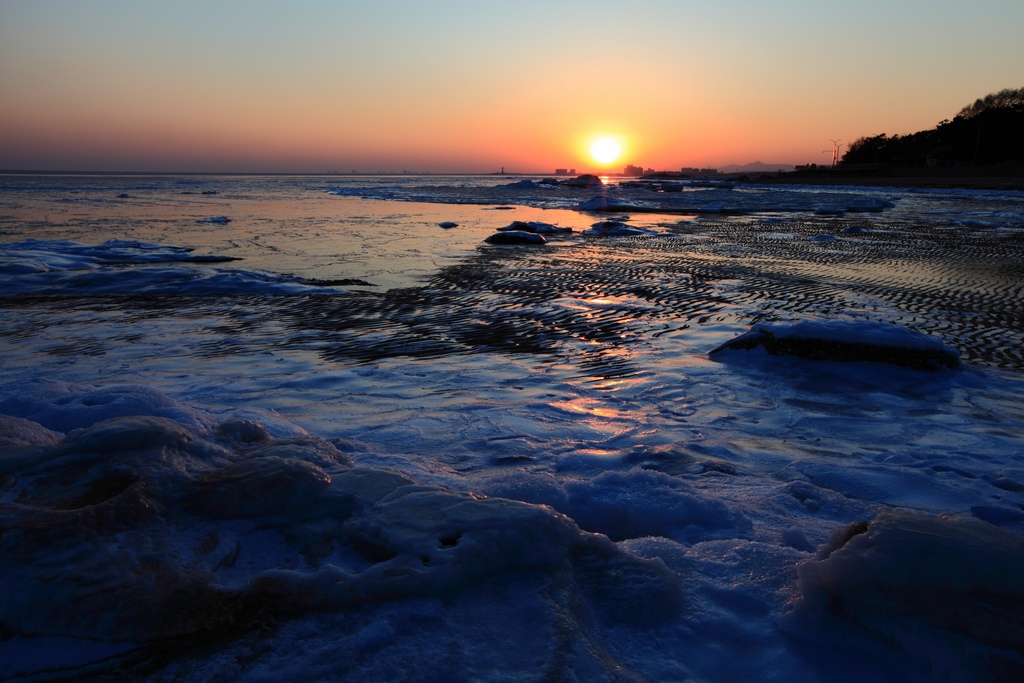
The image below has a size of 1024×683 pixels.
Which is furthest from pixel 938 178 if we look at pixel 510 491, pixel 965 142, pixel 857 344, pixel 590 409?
pixel 510 491

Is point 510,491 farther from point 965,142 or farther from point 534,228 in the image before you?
point 965,142

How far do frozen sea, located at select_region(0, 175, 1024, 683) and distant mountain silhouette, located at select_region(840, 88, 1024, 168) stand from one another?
6829 centimetres

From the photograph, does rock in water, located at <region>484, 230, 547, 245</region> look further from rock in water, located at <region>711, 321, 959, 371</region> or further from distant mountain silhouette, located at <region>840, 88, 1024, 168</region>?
distant mountain silhouette, located at <region>840, 88, 1024, 168</region>

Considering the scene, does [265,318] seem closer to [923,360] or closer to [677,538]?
[677,538]

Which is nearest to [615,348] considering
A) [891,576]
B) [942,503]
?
[942,503]

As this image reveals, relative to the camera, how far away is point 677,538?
104 inches

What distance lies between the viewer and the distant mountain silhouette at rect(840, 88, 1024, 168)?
6131 cm

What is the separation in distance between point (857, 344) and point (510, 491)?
12.0 feet

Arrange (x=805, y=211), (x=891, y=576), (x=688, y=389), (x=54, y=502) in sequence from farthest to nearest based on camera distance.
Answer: (x=805, y=211), (x=688, y=389), (x=54, y=502), (x=891, y=576)

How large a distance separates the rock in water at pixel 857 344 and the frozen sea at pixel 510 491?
0.03 metres

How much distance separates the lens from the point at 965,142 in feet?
222

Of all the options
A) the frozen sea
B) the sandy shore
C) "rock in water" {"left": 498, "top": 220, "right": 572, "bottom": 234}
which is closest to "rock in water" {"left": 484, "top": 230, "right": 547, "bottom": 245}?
"rock in water" {"left": 498, "top": 220, "right": 572, "bottom": 234}

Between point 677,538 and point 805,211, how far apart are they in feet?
88.6

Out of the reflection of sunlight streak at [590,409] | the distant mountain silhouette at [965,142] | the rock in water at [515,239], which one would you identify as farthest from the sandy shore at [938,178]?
the reflection of sunlight streak at [590,409]
